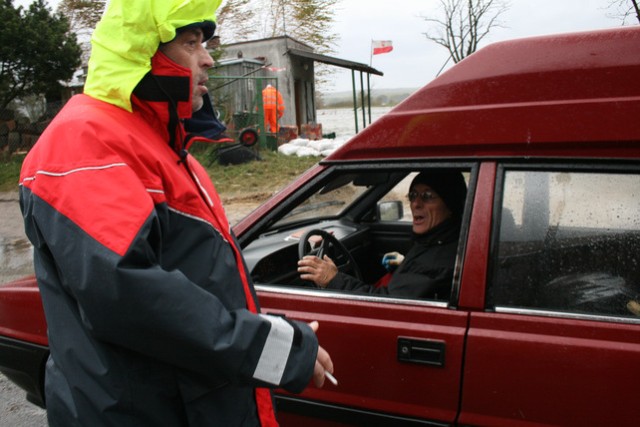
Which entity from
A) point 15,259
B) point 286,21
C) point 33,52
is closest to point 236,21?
point 286,21

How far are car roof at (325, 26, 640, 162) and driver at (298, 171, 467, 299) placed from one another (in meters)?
0.34

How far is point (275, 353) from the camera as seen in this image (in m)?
1.25

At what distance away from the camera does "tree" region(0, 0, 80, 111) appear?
13.6 meters

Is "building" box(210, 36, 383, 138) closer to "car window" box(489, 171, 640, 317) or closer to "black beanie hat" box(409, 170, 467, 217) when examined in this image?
"black beanie hat" box(409, 170, 467, 217)

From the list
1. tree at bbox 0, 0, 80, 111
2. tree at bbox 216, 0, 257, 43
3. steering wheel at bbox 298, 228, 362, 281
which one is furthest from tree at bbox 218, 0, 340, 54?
steering wheel at bbox 298, 228, 362, 281

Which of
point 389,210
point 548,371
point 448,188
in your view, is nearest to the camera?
point 548,371

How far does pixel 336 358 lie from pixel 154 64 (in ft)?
3.98

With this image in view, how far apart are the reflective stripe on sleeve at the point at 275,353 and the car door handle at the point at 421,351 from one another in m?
0.69

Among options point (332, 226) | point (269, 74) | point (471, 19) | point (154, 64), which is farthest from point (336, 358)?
point (269, 74)

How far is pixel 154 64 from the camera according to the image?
1.29 meters

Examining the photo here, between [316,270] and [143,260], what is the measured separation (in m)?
1.33

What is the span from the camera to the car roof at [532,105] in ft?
5.66

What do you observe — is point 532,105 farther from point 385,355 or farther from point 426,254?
point 385,355

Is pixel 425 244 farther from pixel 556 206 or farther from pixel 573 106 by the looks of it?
pixel 573 106
